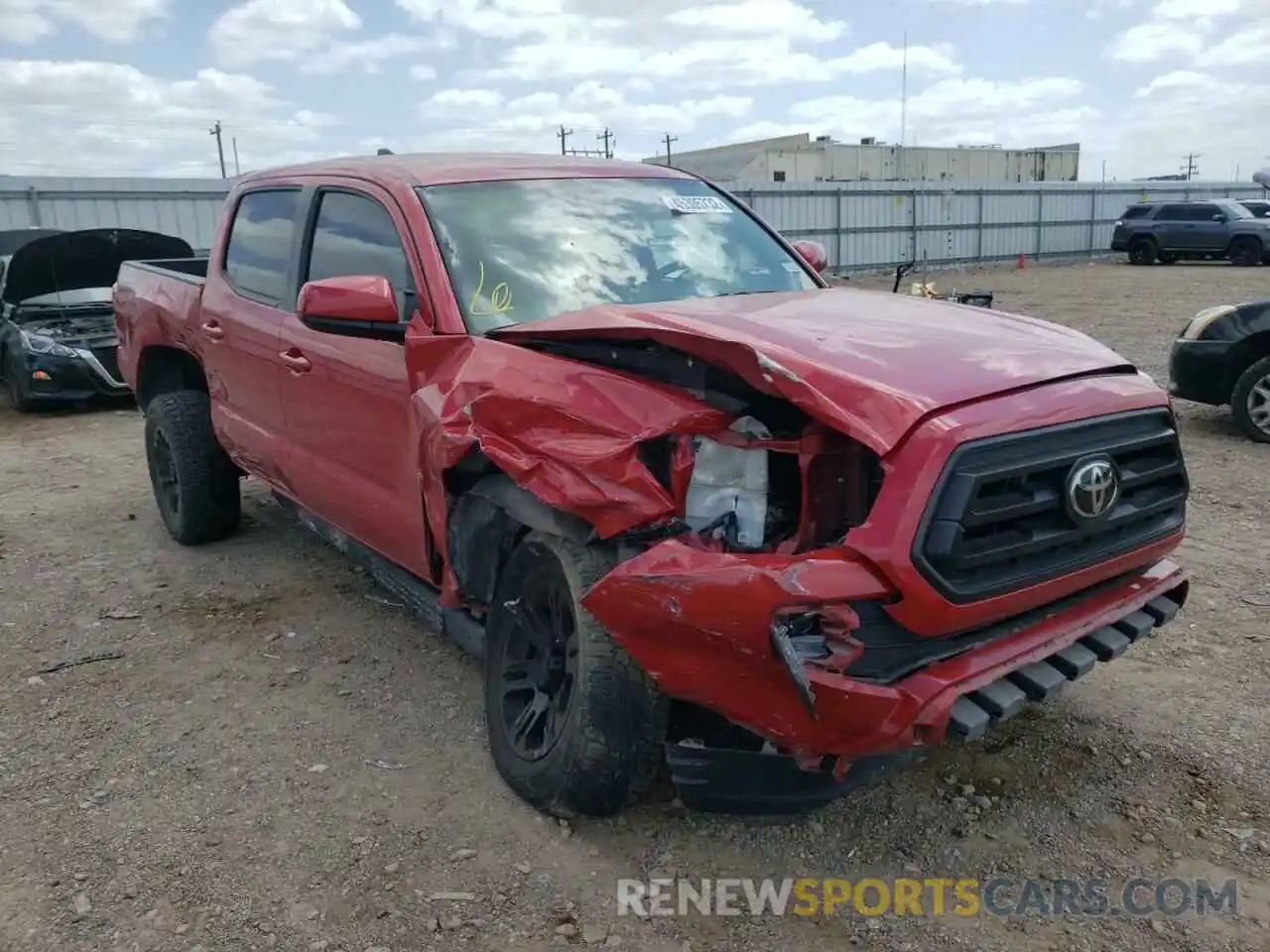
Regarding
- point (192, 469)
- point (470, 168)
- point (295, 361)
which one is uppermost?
point (470, 168)

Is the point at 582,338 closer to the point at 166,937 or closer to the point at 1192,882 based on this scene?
the point at 166,937

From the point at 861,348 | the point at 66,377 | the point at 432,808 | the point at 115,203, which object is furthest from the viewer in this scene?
the point at 115,203

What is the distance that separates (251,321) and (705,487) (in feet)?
9.38

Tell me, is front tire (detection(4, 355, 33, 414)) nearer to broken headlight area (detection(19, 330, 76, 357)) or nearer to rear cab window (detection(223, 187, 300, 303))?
broken headlight area (detection(19, 330, 76, 357))

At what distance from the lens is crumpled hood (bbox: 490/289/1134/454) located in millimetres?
2373

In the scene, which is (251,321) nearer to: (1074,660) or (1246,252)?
(1074,660)

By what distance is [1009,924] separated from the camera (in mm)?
2574

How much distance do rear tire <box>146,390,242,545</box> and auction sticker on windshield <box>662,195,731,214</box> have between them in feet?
9.05

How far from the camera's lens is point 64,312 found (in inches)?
414

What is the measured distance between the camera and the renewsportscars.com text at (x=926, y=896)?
2.62 m

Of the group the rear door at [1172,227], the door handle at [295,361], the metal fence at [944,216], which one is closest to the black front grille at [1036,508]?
the door handle at [295,361]

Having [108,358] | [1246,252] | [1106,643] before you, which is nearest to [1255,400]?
[1106,643]

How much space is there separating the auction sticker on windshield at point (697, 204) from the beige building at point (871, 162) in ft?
129

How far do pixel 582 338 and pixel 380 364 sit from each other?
3.35ft
